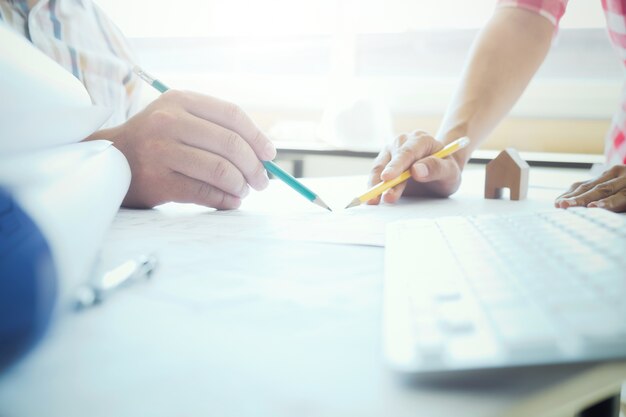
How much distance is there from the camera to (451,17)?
4.94 feet

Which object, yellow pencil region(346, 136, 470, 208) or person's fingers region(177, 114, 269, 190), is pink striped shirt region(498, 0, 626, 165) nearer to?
yellow pencil region(346, 136, 470, 208)

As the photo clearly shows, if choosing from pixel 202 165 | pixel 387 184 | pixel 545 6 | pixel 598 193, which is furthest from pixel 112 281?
pixel 545 6

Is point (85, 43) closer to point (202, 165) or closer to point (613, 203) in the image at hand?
point (202, 165)

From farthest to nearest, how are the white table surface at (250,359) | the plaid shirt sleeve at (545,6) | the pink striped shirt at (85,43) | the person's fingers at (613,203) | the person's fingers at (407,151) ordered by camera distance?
the plaid shirt sleeve at (545,6) → the pink striped shirt at (85,43) → the person's fingers at (407,151) → the person's fingers at (613,203) → the white table surface at (250,359)

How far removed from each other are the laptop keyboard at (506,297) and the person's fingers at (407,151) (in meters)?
0.28

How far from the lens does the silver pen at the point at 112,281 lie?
0.27 metres

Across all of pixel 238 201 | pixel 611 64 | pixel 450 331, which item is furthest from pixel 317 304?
pixel 611 64

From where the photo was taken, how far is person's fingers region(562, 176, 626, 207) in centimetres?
58

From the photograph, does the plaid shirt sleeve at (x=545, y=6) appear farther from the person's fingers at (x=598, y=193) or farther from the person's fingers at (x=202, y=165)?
the person's fingers at (x=202, y=165)

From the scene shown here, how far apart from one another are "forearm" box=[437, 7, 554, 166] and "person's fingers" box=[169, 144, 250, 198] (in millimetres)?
442

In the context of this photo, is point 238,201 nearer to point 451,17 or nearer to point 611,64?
point 451,17

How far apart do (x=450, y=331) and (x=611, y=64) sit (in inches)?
63.9

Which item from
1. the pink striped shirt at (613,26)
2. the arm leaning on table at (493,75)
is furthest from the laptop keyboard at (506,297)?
the pink striped shirt at (613,26)

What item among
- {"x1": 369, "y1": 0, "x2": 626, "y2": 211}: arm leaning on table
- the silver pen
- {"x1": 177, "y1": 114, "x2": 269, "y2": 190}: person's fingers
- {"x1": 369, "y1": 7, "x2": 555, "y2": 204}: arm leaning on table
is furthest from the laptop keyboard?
{"x1": 369, "y1": 7, "x2": 555, "y2": 204}: arm leaning on table
